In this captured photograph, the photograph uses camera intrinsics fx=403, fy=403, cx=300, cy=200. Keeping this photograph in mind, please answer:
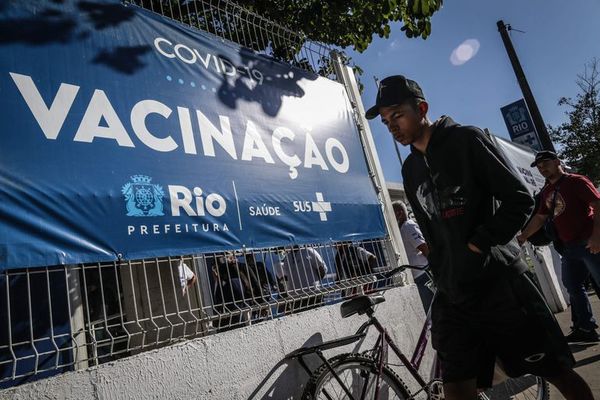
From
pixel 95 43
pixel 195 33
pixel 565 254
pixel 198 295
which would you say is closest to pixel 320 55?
pixel 195 33

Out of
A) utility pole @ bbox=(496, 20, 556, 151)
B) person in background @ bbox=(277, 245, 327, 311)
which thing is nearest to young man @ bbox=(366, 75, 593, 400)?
person in background @ bbox=(277, 245, 327, 311)

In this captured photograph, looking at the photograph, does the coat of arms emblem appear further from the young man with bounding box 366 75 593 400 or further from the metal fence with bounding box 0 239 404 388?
the young man with bounding box 366 75 593 400

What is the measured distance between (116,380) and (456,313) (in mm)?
1773

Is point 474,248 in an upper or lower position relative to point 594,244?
upper

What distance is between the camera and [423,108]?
235 centimetres

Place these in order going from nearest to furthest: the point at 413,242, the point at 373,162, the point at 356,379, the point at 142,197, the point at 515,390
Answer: the point at 142,197, the point at 356,379, the point at 515,390, the point at 373,162, the point at 413,242

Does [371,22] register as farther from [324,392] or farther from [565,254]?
[324,392]

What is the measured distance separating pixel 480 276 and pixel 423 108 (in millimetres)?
994

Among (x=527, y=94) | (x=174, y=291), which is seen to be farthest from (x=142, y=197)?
(x=527, y=94)

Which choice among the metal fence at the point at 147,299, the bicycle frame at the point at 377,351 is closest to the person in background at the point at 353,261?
the metal fence at the point at 147,299

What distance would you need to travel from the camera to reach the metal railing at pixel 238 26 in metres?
3.54

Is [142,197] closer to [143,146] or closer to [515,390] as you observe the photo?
[143,146]

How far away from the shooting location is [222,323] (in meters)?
2.85

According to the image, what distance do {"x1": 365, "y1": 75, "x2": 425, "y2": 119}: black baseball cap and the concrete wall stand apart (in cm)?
166
